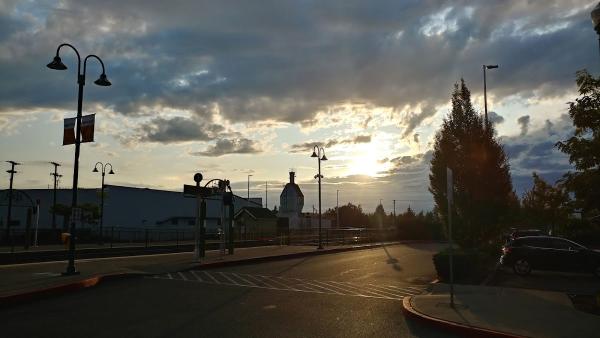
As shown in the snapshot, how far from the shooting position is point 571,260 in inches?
740

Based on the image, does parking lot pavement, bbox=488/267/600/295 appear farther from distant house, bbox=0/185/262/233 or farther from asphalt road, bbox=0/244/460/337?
distant house, bbox=0/185/262/233

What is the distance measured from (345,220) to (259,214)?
198 feet

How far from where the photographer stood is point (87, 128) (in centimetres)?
1686

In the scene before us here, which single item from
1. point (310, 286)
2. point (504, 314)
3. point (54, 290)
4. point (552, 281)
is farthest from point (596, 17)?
point (54, 290)

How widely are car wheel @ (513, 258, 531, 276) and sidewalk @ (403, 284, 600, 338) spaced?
6.31 m

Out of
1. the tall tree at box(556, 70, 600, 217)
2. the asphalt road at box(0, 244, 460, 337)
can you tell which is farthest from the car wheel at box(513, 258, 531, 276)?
the tall tree at box(556, 70, 600, 217)

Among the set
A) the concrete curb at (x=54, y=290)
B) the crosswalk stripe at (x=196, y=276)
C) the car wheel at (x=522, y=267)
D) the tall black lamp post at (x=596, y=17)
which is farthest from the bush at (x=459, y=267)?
the concrete curb at (x=54, y=290)

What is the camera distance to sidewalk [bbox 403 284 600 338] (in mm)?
8797

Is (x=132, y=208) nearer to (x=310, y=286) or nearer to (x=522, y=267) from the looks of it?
(x=522, y=267)

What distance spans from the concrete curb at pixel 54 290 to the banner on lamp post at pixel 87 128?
4.38 m

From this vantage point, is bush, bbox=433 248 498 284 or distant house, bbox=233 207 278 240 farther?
distant house, bbox=233 207 278 240

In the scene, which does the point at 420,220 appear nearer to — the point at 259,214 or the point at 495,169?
the point at 259,214

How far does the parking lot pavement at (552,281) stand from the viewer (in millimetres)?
15344

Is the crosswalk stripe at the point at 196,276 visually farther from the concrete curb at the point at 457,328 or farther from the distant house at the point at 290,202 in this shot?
the distant house at the point at 290,202
